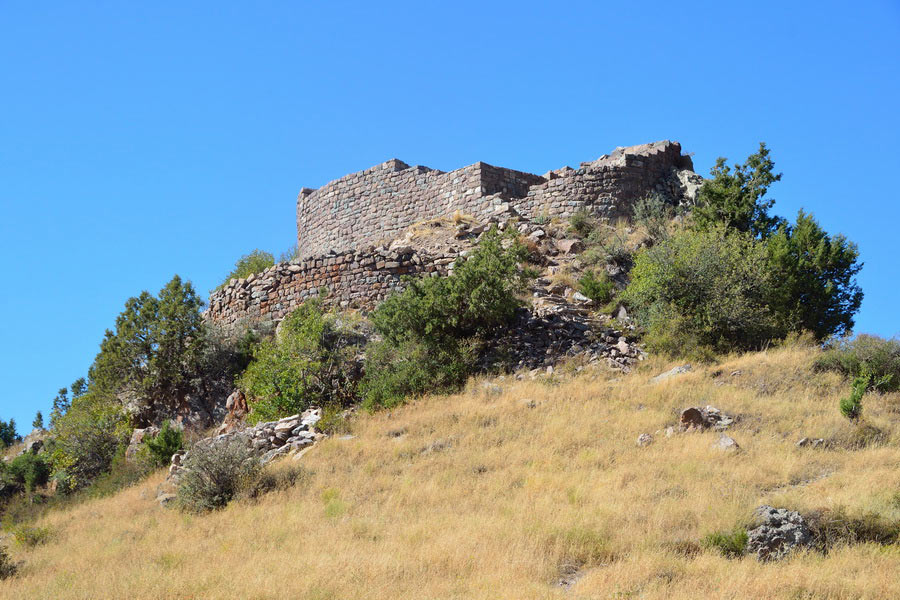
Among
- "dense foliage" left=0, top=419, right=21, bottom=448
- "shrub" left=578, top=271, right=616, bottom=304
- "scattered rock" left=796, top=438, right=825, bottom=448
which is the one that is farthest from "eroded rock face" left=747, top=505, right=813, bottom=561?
"dense foliage" left=0, top=419, right=21, bottom=448

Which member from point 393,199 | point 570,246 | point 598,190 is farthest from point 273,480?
point 598,190

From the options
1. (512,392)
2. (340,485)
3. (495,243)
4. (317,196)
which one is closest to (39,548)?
(340,485)

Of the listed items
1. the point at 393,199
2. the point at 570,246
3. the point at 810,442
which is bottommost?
the point at 810,442

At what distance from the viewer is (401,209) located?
2466cm

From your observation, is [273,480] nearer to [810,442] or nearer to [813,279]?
[810,442]

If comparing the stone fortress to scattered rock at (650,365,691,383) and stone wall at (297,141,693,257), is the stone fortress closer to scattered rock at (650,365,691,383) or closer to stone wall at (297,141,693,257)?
stone wall at (297,141,693,257)

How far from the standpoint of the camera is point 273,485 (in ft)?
42.2

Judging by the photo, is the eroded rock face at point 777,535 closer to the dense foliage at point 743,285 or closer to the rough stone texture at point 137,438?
the dense foliage at point 743,285

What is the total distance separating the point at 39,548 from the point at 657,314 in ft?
39.9

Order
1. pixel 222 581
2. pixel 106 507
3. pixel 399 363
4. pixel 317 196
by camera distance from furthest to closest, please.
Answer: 1. pixel 317 196
2. pixel 399 363
3. pixel 106 507
4. pixel 222 581

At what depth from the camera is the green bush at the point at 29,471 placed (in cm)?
2027

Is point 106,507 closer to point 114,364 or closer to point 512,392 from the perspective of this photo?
point 114,364

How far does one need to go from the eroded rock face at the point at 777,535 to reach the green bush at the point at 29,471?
17455 mm

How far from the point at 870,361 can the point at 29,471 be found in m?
19.3
